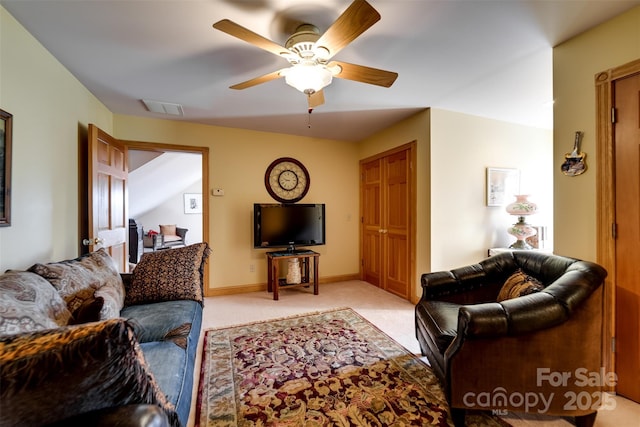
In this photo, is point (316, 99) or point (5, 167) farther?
point (316, 99)

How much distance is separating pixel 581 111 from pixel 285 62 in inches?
84.8

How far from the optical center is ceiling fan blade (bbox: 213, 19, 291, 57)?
1.34 metres

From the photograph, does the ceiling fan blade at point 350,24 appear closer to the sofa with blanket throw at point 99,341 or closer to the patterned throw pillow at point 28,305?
the sofa with blanket throw at point 99,341

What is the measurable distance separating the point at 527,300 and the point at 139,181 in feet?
21.4

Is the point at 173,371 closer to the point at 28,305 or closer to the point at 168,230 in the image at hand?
the point at 28,305

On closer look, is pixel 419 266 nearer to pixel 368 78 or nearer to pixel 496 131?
pixel 496 131

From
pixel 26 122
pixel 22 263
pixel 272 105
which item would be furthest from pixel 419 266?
pixel 26 122

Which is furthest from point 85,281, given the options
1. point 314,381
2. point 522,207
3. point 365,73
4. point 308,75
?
point 522,207

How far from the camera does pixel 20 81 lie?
169 cm

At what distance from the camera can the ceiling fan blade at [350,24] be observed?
1237 mm

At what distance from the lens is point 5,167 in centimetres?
156

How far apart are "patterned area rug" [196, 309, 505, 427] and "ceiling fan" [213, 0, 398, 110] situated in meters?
1.98

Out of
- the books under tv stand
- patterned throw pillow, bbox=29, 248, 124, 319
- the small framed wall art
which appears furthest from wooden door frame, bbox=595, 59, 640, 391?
the small framed wall art

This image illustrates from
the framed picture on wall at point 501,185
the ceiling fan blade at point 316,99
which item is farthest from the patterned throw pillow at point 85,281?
the framed picture on wall at point 501,185
